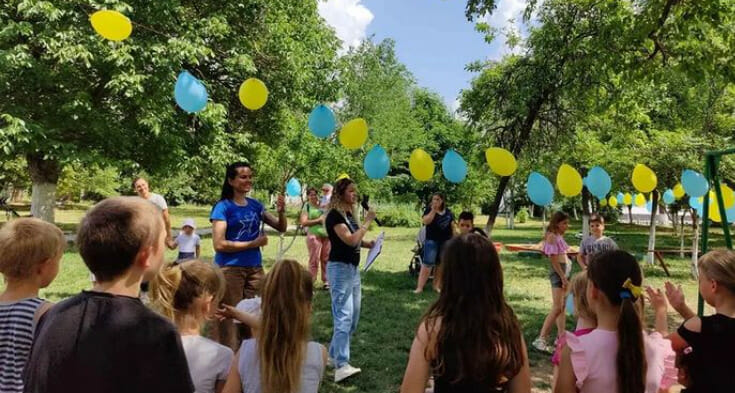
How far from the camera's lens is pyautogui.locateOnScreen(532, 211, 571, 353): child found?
523 cm

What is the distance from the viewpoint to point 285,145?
1733 cm

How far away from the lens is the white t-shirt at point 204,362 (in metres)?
1.98

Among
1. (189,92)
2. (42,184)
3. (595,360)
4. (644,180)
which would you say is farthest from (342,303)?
(42,184)

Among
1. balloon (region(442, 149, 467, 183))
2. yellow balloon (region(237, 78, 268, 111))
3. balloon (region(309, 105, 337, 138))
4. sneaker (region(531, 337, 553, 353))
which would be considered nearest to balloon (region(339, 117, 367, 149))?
balloon (region(309, 105, 337, 138))

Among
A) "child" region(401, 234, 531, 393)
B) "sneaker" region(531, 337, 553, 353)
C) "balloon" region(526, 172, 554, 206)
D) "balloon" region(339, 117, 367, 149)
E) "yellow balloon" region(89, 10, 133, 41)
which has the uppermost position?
"yellow balloon" region(89, 10, 133, 41)

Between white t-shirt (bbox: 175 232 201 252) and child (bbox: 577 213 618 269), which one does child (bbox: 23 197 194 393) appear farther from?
white t-shirt (bbox: 175 232 201 252)

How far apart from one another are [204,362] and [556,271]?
4.30 meters

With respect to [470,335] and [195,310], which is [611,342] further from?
[195,310]

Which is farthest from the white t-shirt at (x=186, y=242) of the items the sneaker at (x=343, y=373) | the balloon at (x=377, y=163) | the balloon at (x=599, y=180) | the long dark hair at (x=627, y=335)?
the long dark hair at (x=627, y=335)

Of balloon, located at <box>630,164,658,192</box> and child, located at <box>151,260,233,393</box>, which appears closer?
child, located at <box>151,260,233,393</box>

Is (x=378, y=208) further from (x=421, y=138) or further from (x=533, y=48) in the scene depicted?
(x=533, y=48)

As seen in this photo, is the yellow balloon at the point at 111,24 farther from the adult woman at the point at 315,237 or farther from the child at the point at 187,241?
the adult woman at the point at 315,237

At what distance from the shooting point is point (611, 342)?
2.00m

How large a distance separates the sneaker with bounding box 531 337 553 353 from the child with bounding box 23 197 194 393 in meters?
4.71
